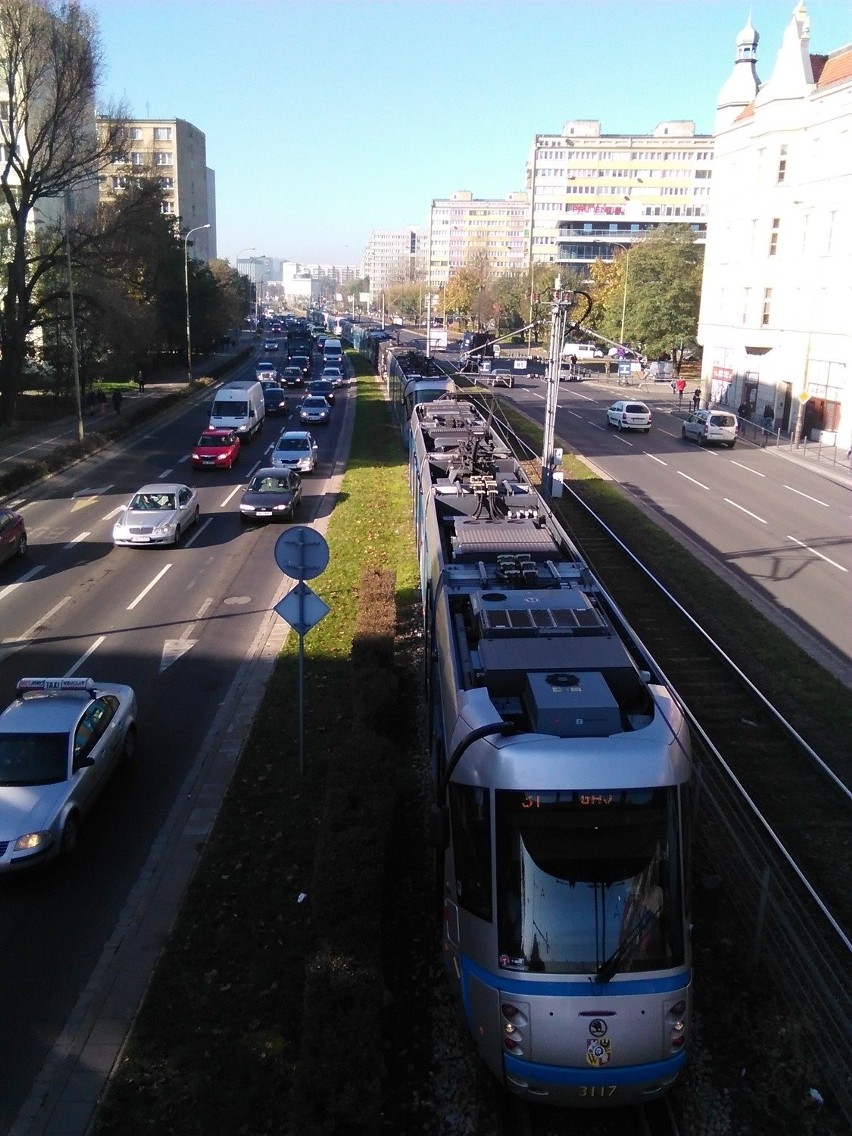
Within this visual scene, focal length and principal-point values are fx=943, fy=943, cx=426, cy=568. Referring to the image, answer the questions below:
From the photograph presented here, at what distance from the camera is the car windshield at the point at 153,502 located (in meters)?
24.1

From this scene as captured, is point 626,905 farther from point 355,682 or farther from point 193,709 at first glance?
point 193,709

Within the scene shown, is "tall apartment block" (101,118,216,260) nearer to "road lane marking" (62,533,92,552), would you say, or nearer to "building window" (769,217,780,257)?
"building window" (769,217,780,257)

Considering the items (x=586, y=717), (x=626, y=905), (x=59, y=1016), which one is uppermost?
(x=586, y=717)

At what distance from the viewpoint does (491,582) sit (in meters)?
10.7

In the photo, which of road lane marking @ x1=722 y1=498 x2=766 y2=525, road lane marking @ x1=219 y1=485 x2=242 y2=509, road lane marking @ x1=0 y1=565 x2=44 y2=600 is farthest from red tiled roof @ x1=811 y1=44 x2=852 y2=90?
road lane marking @ x1=0 y1=565 x2=44 y2=600

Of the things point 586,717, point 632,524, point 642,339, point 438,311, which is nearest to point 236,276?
point 438,311

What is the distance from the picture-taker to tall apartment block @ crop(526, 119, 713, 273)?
459 feet

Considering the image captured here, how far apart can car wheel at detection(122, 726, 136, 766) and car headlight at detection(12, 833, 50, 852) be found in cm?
243

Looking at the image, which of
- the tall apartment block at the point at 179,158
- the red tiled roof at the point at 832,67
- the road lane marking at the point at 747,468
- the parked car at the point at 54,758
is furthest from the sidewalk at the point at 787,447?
the tall apartment block at the point at 179,158

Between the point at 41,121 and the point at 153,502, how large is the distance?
81.4 ft

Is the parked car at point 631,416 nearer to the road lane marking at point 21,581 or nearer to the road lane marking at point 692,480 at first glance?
the road lane marking at point 692,480

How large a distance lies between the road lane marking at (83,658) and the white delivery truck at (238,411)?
2356cm

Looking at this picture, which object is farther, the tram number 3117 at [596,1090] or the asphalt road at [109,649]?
the asphalt road at [109,649]

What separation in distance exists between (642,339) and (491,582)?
227 ft
